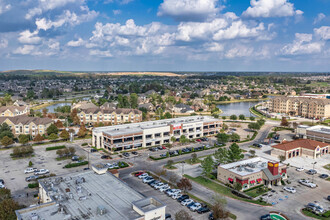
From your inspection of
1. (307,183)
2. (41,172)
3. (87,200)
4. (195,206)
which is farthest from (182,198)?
(41,172)

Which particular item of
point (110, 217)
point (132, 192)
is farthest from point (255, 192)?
point (110, 217)

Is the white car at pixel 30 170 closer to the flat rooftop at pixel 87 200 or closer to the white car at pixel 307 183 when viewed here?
the flat rooftop at pixel 87 200

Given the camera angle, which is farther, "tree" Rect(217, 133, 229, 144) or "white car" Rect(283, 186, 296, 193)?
"tree" Rect(217, 133, 229, 144)

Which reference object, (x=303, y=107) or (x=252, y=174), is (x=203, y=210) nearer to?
(x=252, y=174)

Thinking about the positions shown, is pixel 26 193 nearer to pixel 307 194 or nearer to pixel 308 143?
pixel 307 194

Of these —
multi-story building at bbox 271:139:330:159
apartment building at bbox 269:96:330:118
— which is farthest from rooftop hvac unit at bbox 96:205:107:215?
apartment building at bbox 269:96:330:118

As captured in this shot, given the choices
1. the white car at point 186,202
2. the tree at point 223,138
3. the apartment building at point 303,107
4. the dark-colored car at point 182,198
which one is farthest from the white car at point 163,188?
the apartment building at point 303,107

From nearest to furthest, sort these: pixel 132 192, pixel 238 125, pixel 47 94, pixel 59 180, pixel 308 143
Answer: pixel 132 192 → pixel 59 180 → pixel 308 143 → pixel 238 125 → pixel 47 94

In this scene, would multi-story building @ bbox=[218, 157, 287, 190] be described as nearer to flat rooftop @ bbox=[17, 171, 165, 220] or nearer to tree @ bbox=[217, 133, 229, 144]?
tree @ bbox=[217, 133, 229, 144]
